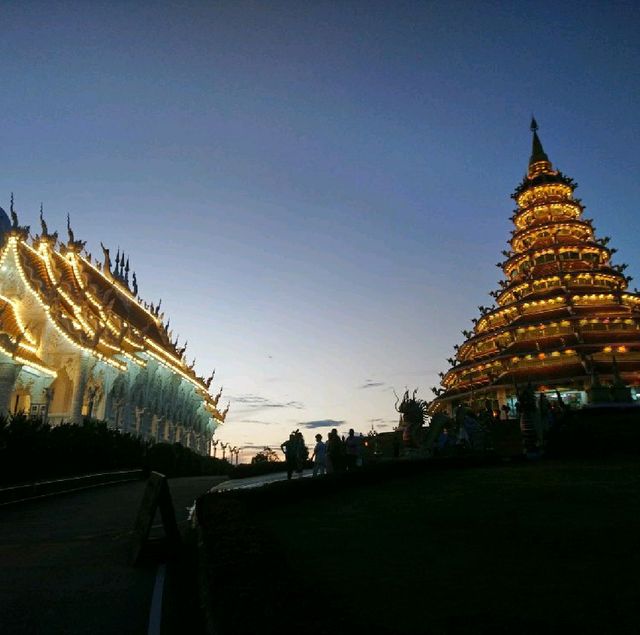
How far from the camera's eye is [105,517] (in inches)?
402

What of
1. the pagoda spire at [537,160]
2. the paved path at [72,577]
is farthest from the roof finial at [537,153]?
the paved path at [72,577]

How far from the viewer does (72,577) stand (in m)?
5.52

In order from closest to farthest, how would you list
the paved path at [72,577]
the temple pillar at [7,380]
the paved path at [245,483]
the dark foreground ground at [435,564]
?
1. the dark foreground ground at [435,564]
2. the paved path at [72,577]
3. the paved path at [245,483]
4. the temple pillar at [7,380]

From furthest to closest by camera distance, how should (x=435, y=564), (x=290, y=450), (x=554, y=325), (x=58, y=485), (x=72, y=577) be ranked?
(x=554, y=325)
(x=290, y=450)
(x=58, y=485)
(x=72, y=577)
(x=435, y=564)

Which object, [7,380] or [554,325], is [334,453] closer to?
[7,380]

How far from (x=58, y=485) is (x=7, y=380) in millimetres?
9103

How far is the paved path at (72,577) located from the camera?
4191 millimetres

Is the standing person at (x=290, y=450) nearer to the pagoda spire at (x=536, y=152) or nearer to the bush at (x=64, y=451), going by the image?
the bush at (x=64, y=451)

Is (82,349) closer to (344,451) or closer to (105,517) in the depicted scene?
(344,451)

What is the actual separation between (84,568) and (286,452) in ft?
39.1

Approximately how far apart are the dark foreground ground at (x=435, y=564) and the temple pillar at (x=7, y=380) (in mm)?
15408

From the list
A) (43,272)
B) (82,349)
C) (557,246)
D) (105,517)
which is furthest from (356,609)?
(557,246)

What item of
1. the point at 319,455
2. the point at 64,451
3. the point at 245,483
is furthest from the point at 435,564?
the point at 64,451

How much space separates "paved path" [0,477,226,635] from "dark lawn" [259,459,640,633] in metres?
1.50
